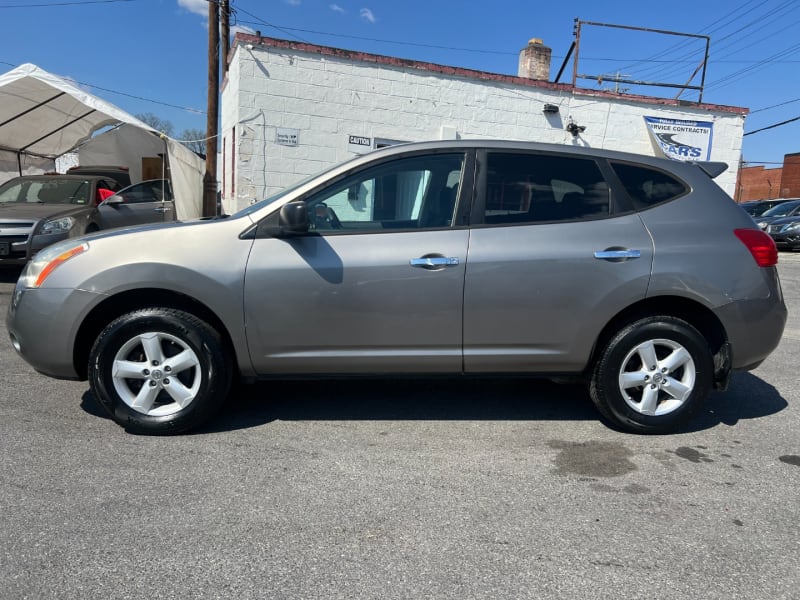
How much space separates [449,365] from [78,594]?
7.33 ft

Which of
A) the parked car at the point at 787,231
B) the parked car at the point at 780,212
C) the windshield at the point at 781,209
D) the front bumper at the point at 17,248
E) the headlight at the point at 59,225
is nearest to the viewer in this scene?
the front bumper at the point at 17,248

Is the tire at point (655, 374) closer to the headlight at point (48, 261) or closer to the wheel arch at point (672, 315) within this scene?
the wheel arch at point (672, 315)

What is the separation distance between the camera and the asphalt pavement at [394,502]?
7.60ft

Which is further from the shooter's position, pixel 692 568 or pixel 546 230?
pixel 546 230

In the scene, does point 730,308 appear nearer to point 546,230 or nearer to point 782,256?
point 546,230

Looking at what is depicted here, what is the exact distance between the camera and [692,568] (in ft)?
7.97

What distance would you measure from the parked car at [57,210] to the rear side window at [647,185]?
7.62 metres

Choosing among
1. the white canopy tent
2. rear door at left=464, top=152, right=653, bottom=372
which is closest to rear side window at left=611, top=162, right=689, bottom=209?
rear door at left=464, top=152, right=653, bottom=372

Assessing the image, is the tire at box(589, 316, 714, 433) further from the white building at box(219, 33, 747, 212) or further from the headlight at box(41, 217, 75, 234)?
the white building at box(219, 33, 747, 212)

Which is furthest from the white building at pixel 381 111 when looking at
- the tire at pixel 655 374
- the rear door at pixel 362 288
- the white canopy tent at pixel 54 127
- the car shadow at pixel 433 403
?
the tire at pixel 655 374

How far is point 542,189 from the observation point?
3768 mm

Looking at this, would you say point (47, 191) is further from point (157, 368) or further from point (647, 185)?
point (647, 185)

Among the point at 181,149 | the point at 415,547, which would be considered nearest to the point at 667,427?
the point at 415,547

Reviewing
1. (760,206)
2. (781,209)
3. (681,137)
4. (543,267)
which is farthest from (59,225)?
(760,206)
